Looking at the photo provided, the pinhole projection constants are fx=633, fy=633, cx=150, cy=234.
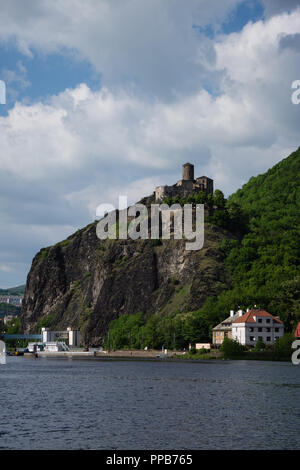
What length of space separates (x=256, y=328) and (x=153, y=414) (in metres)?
94.4

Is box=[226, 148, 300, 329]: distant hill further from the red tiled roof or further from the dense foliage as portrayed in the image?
the red tiled roof

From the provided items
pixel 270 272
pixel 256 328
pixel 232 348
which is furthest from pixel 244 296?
pixel 232 348

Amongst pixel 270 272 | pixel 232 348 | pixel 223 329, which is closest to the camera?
pixel 232 348

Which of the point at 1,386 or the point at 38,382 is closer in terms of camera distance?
the point at 1,386

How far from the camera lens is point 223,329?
144m

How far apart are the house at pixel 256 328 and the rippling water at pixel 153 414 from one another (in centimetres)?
6135

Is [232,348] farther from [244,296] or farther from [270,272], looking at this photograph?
[270,272]

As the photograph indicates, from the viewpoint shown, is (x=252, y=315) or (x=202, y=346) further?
(x=202, y=346)

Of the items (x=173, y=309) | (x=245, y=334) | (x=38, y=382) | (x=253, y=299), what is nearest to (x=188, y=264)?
(x=173, y=309)
